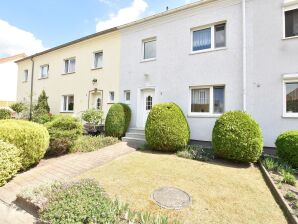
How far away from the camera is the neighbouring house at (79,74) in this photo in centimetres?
1438

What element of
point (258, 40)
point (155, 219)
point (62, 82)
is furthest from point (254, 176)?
point (62, 82)

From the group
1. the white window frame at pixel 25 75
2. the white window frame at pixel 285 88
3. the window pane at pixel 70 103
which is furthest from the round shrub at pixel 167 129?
the white window frame at pixel 25 75

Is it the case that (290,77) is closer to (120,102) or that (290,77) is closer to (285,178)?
(285,178)

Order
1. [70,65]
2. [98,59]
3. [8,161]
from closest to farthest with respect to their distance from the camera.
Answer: [8,161] → [98,59] → [70,65]

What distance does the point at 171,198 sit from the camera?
531cm

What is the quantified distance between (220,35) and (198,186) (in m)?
7.67

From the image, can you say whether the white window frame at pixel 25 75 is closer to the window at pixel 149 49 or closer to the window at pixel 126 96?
the window at pixel 126 96

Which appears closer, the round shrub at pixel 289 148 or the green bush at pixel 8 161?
the green bush at pixel 8 161

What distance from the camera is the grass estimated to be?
15.1 feet

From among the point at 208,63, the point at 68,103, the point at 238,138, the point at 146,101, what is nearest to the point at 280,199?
the point at 238,138

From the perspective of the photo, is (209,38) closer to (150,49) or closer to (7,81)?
(150,49)

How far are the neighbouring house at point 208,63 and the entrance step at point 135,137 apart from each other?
0.06 metres

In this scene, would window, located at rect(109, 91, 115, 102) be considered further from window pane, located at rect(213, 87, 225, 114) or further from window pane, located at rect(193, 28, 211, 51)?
window pane, located at rect(213, 87, 225, 114)

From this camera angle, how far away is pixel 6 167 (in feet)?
21.5
